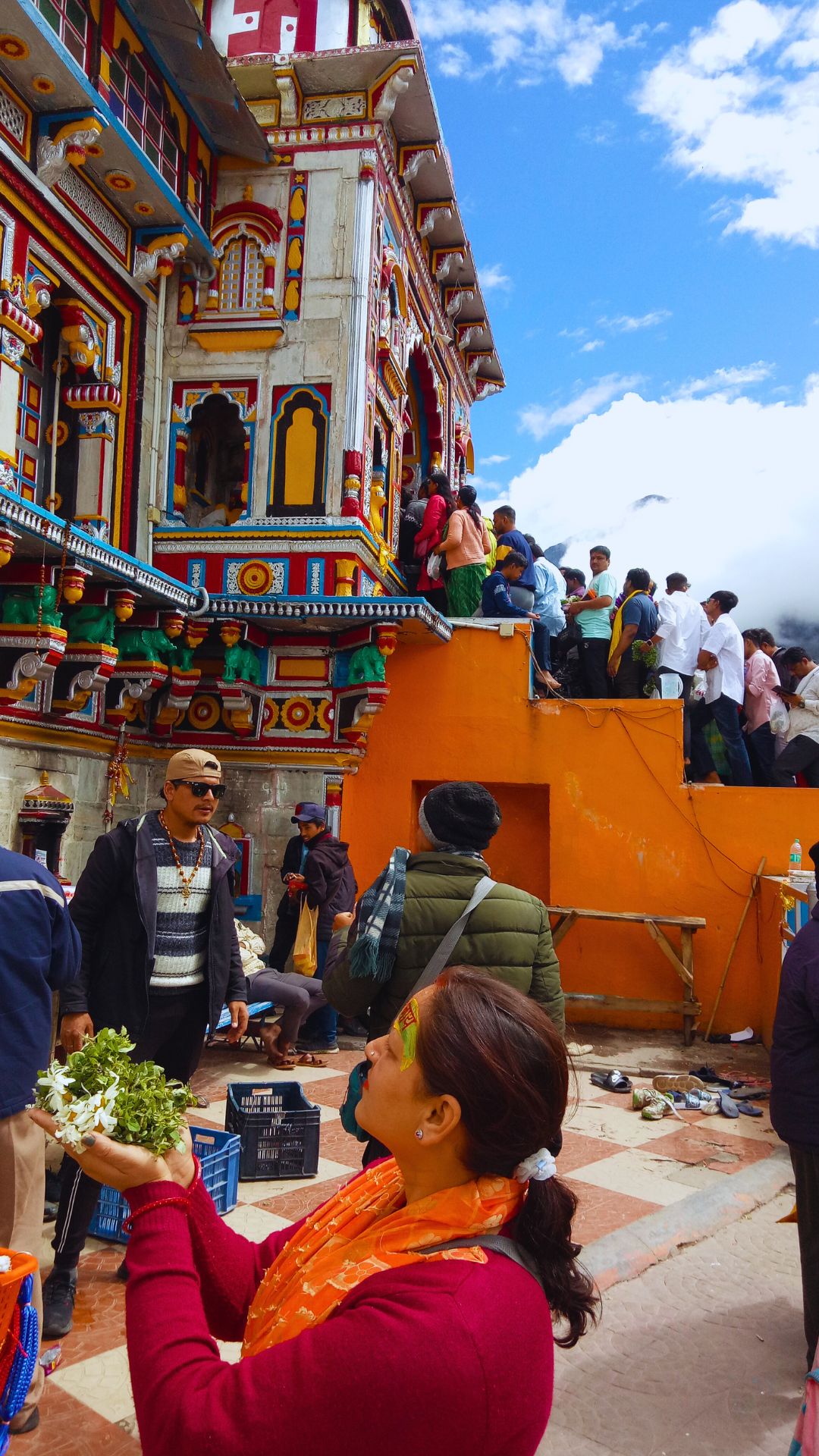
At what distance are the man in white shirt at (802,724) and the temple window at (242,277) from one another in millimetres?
6020

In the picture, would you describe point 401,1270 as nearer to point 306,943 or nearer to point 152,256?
point 306,943

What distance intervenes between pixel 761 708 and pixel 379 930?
7782 mm

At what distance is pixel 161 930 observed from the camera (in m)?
3.77

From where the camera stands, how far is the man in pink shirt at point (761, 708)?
9656 mm

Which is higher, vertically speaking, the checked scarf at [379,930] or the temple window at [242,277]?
the temple window at [242,277]

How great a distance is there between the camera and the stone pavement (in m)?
2.95

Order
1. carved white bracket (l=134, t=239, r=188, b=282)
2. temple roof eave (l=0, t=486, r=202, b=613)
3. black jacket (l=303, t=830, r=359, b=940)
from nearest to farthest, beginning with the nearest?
temple roof eave (l=0, t=486, r=202, b=613) → black jacket (l=303, t=830, r=359, b=940) → carved white bracket (l=134, t=239, r=188, b=282)

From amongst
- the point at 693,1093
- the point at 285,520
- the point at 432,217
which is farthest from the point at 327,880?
the point at 432,217

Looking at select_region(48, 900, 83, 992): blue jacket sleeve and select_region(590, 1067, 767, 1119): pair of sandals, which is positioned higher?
select_region(48, 900, 83, 992): blue jacket sleeve

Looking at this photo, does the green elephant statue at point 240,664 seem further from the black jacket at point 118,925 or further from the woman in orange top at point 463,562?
the black jacket at point 118,925

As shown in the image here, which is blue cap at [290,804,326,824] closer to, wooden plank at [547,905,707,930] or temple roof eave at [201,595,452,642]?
temple roof eave at [201,595,452,642]

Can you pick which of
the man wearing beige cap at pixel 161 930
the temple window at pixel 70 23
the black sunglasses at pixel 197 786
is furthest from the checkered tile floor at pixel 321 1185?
the temple window at pixel 70 23

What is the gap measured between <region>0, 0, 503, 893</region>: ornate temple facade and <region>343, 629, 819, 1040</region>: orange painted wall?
0.67m

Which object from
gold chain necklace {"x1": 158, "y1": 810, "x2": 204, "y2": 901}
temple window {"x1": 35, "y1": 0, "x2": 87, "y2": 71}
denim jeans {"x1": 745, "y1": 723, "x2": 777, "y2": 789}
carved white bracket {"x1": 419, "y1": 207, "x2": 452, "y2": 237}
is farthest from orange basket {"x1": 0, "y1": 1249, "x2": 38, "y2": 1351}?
carved white bracket {"x1": 419, "y1": 207, "x2": 452, "y2": 237}
